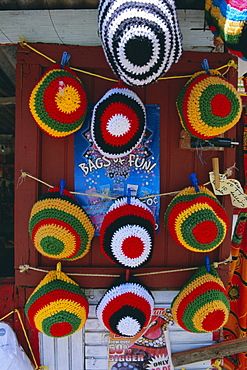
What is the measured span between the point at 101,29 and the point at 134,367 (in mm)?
1917

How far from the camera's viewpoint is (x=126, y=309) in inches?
60.5

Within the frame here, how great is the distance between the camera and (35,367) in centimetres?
186

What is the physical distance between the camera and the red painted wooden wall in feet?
5.51

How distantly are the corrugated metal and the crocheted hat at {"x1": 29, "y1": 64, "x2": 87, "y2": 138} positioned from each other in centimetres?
114

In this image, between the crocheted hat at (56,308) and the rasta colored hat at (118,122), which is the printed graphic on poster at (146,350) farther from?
the rasta colored hat at (118,122)

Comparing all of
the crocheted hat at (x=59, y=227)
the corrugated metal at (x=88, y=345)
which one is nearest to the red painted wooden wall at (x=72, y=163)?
the crocheted hat at (x=59, y=227)

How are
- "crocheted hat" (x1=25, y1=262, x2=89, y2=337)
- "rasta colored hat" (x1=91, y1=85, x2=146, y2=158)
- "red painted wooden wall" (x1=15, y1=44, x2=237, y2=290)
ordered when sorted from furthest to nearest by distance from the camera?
"red painted wooden wall" (x1=15, y1=44, x2=237, y2=290)
"crocheted hat" (x1=25, y1=262, x2=89, y2=337)
"rasta colored hat" (x1=91, y1=85, x2=146, y2=158)

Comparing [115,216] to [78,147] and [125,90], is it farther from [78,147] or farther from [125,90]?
[125,90]

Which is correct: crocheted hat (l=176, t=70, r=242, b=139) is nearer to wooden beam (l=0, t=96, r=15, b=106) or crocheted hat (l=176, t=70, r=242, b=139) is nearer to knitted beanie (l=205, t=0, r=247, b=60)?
knitted beanie (l=205, t=0, r=247, b=60)

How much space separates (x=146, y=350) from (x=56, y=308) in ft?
2.41

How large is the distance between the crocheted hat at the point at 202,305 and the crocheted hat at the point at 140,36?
3.67 ft

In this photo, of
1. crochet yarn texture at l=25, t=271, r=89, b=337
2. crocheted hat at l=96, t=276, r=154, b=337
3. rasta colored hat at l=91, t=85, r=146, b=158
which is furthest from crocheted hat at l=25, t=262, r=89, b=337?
rasta colored hat at l=91, t=85, r=146, b=158

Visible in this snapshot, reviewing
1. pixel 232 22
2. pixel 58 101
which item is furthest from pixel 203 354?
pixel 232 22

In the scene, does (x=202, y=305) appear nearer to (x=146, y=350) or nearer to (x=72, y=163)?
(x=146, y=350)
